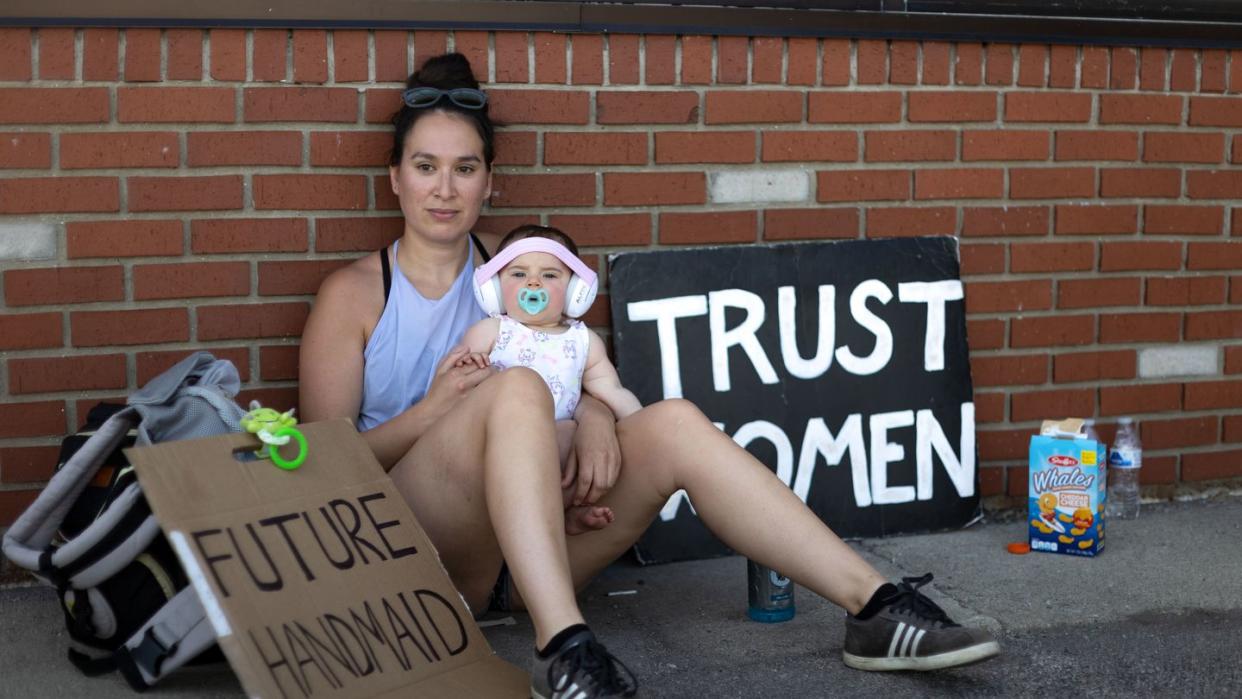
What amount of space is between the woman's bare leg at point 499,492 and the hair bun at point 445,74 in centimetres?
91

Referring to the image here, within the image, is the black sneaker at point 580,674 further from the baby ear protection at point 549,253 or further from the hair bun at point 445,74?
the hair bun at point 445,74

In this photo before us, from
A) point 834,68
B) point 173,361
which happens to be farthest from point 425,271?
point 834,68

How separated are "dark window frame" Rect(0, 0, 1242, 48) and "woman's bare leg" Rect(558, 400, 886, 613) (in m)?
1.20

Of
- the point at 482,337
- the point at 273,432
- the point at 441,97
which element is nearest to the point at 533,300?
the point at 482,337

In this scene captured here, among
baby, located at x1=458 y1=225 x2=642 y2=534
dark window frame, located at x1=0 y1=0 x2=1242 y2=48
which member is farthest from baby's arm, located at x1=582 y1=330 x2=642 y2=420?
dark window frame, located at x1=0 y1=0 x2=1242 y2=48

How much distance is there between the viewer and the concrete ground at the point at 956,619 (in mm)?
2658

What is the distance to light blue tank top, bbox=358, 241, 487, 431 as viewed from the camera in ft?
10.2

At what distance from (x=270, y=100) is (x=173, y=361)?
688 mm

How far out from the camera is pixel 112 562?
251 centimetres

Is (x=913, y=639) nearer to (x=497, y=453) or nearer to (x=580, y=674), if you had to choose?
(x=580, y=674)

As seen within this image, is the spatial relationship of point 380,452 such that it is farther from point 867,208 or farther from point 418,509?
point 867,208

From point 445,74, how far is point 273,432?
115 cm

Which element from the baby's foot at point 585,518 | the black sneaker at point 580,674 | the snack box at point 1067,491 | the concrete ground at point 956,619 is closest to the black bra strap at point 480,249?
the baby's foot at point 585,518

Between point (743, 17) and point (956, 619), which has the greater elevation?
point (743, 17)
